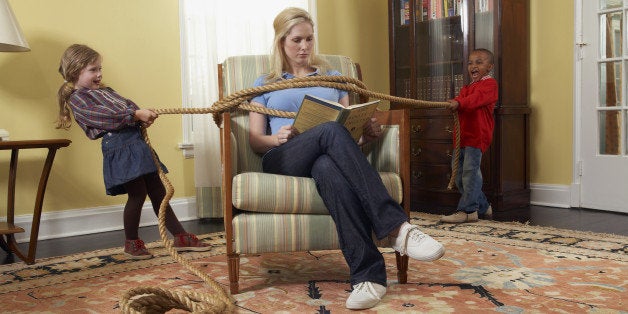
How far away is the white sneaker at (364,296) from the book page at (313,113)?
53cm

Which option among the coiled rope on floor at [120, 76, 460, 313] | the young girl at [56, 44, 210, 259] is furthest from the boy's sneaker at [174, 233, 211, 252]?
the coiled rope on floor at [120, 76, 460, 313]

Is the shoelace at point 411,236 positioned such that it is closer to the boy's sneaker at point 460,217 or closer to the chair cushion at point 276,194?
the chair cushion at point 276,194

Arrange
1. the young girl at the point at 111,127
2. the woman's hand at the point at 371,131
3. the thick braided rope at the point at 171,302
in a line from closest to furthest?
the thick braided rope at the point at 171,302 → the woman's hand at the point at 371,131 → the young girl at the point at 111,127

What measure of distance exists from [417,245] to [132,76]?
214cm

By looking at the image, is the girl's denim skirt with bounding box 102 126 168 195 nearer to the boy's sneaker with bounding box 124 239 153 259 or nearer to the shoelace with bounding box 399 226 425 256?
the boy's sneaker with bounding box 124 239 153 259

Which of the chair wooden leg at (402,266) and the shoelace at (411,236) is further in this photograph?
the chair wooden leg at (402,266)

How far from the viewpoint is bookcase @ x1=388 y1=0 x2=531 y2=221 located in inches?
137

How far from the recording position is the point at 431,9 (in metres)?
3.76

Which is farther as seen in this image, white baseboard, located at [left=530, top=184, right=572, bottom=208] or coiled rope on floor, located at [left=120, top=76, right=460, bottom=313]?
white baseboard, located at [left=530, top=184, right=572, bottom=208]

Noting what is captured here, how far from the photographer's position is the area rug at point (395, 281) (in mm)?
1694

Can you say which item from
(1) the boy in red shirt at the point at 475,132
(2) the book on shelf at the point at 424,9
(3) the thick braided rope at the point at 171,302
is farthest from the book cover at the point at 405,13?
(3) the thick braided rope at the point at 171,302

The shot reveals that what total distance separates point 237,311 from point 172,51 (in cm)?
209

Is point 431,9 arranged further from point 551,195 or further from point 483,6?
point 551,195

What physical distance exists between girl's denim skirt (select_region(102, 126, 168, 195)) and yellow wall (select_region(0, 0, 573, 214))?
0.68 m
